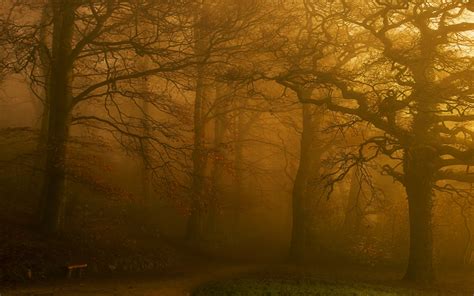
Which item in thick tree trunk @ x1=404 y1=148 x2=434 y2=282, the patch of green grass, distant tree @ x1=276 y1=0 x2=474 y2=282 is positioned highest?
distant tree @ x1=276 y1=0 x2=474 y2=282

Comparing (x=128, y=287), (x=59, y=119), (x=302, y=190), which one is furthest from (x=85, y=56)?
(x=302, y=190)

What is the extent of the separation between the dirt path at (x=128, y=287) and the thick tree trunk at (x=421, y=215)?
7.01 m

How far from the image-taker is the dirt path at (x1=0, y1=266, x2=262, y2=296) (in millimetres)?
13570

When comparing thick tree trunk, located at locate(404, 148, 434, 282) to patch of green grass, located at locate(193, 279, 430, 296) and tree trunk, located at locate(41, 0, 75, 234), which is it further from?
tree trunk, located at locate(41, 0, 75, 234)

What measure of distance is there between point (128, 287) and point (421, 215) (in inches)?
436

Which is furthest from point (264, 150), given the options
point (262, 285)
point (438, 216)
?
point (262, 285)

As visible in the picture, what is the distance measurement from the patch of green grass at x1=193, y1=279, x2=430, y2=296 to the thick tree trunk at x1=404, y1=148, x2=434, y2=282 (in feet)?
9.73

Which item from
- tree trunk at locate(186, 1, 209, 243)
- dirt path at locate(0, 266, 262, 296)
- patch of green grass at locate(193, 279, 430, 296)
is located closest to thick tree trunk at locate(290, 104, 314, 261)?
tree trunk at locate(186, 1, 209, 243)

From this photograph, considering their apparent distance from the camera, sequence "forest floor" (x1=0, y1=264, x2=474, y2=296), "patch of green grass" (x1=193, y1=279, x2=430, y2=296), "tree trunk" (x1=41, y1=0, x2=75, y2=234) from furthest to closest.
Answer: "tree trunk" (x1=41, y1=0, x2=75, y2=234) → "forest floor" (x1=0, y1=264, x2=474, y2=296) → "patch of green grass" (x1=193, y1=279, x2=430, y2=296)

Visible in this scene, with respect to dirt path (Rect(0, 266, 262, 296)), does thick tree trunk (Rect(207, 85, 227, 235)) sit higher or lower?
higher

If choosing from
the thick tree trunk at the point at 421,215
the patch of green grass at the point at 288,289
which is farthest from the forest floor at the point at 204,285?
the thick tree trunk at the point at 421,215

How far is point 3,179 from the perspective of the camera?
2470 cm

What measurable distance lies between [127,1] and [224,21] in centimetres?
369

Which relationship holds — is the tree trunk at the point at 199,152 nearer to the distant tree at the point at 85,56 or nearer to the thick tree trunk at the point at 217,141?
the thick tree trunk at the point at 217,141
